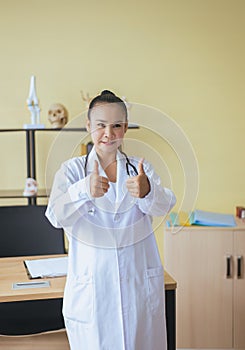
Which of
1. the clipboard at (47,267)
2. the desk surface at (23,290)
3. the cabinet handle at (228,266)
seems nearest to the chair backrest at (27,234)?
the clipboard at (47,267)

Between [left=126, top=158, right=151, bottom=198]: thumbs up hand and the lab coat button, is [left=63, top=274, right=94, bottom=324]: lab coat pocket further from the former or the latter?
[left=126, top=158, right=151, bottom=198]: thumbs up hand

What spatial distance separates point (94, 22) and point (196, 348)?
1905 mm

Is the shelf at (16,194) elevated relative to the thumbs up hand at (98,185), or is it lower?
lower

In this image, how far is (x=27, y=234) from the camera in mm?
2559

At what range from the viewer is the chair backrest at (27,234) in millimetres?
2541

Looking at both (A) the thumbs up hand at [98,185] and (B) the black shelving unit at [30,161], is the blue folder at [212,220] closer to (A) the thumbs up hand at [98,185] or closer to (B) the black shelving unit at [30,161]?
(B) the black shelving unit at [30,161]

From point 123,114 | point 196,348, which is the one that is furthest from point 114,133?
point 196,348

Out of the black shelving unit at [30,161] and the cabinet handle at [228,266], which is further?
the black shelving unit at [30,161]

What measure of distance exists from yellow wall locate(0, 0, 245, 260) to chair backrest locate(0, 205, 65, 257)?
556mm

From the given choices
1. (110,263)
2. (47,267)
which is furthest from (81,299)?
(47,267)

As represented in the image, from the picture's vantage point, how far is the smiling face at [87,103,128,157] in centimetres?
139

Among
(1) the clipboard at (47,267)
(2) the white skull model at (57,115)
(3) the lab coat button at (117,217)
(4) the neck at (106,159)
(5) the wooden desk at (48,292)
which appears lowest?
(5) the wooden desk at (48,292)

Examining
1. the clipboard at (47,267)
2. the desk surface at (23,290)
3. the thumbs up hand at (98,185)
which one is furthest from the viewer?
the clipboard at (47,267)

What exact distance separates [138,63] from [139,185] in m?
1.86
